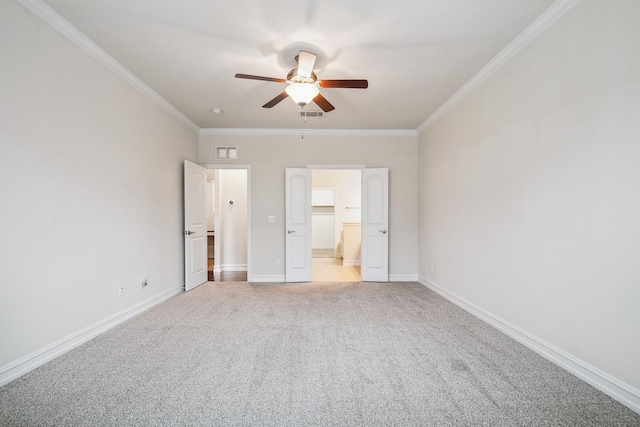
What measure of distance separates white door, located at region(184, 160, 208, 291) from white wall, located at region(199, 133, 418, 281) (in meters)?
0.59

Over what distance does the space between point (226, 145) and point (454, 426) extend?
191 inches

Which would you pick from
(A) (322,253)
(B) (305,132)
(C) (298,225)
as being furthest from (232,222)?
(A) (322,253)

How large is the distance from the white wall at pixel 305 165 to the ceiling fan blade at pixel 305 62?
2375 millimetres

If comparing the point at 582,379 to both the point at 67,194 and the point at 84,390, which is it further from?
the point at 67,194

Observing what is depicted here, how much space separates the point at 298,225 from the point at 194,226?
67.9 inches

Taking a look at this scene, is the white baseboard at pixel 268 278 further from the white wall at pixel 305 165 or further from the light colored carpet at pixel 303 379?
the light colored carpet at pixel 303 379

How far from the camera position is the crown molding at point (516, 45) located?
2.03 meters

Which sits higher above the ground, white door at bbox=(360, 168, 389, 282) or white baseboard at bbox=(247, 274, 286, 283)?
white door at bbox=(360, 168, 389, 282)

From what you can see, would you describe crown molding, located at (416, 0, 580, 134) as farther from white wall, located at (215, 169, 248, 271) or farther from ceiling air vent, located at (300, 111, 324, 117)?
white wall, located at (215, 169, 248, 271)

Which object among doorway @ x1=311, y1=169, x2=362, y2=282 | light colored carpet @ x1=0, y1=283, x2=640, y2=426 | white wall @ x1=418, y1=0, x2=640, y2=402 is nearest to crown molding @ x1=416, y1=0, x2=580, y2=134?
white wall @ x1=418, y1=0, x2=640, y2=402

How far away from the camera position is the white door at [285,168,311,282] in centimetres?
485

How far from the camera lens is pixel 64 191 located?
7.36 ft

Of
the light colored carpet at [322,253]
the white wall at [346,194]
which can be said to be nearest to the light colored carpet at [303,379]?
the white wall at [346,194]

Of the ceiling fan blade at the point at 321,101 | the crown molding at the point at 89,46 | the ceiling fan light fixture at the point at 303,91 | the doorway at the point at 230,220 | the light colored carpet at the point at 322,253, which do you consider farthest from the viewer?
the light colored carpet at the point at 322,253
